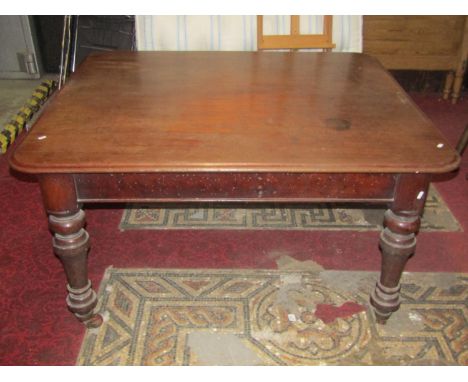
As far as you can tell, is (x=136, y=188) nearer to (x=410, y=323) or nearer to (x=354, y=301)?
(x=354, y=301)

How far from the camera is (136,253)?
2289 mm

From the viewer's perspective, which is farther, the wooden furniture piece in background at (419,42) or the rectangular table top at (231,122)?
the wooden furniture piece in background at (419,42)

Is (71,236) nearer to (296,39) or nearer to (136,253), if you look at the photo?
(136,253)

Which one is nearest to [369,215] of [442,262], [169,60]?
[442,262]

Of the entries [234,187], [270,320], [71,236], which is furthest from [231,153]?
[270,320]

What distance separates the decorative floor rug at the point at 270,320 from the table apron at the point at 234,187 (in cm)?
62

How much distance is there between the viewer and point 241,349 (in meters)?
1.79

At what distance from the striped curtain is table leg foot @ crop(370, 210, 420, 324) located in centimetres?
179

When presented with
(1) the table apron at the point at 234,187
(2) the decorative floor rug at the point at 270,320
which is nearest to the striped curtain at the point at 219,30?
(2) the decorative floor rug at the point at 270,320

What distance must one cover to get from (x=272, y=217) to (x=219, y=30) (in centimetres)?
136

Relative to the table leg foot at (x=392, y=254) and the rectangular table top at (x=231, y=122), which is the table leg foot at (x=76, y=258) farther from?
the table leg foot at (x=392, y=254)

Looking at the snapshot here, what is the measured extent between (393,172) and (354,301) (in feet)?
2.57

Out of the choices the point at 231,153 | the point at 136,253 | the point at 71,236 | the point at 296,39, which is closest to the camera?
the point at 231,153

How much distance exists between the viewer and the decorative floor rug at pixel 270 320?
177 cm
